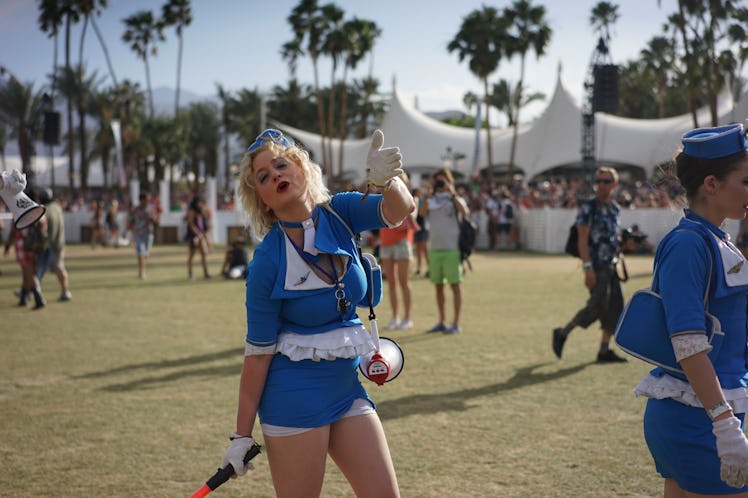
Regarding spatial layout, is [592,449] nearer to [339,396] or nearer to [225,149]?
[339,396]

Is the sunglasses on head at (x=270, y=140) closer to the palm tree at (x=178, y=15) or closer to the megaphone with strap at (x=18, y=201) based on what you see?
the megaphone with strap at (x=18, y=201)

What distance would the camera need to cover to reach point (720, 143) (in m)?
2.59

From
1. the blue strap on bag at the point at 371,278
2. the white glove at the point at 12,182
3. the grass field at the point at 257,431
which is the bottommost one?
the grass field at the point at 257,431

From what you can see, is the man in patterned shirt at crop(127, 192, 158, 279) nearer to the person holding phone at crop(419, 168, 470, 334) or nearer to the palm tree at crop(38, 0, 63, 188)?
the person holding phone at crop(419, 168, 470, 334)

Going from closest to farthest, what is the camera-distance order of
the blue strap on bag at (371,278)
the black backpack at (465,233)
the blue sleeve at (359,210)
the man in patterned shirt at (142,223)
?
the blue sleeve at (359,210) → the blue strap on bag at (371,278) → the black backpack at (465,233) → the man in patterned shirt at (142,223)

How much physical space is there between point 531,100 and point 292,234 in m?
62.5

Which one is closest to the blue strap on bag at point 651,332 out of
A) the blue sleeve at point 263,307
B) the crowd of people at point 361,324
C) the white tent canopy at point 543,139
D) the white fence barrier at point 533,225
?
the crowd of people at point 361,324

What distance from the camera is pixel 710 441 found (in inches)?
100

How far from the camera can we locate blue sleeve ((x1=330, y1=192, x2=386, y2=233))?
297 centimetres

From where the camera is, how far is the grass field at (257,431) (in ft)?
15.8

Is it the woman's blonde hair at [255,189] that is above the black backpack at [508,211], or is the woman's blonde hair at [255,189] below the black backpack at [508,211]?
below

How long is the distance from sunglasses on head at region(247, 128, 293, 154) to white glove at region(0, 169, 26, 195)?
4.71ft

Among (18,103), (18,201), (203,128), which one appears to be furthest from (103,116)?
(18,201)

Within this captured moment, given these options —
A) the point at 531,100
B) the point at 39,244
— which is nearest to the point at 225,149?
the point at 531,100
